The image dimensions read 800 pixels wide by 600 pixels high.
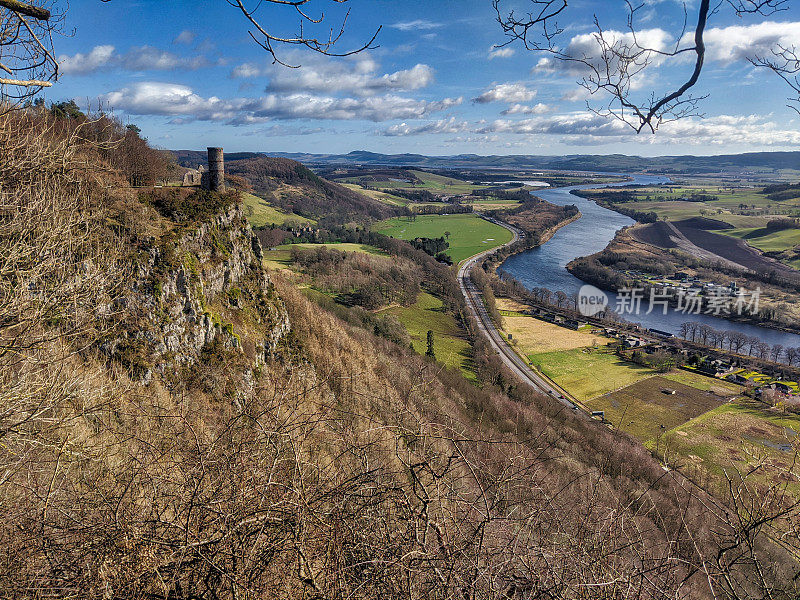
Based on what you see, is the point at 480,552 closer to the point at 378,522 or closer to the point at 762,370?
the point at 378,522

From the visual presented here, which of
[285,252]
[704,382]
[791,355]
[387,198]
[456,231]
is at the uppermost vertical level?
[387,198]

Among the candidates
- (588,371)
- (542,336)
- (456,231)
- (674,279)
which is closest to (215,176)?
(588,371)

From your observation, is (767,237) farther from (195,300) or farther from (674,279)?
(195,300)

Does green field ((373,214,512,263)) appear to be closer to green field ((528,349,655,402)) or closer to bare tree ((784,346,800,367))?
green field ((528,349,655,402))

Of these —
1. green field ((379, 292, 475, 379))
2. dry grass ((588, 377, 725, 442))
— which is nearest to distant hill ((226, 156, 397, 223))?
green field ((379, 292, 475, 379))

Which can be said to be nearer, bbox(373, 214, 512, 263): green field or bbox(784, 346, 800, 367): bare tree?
bbox(784, 346, 800, 367): bare tree
